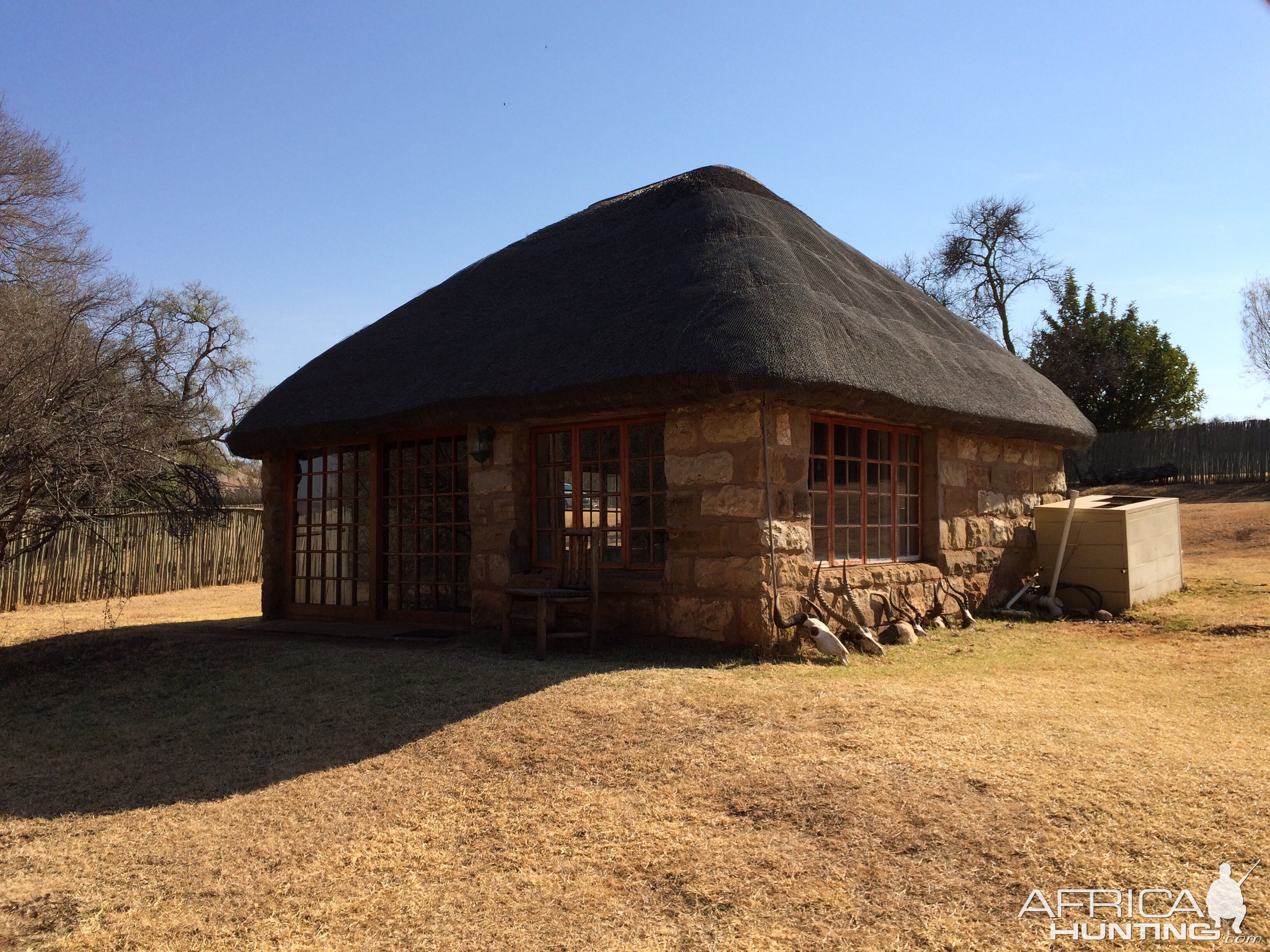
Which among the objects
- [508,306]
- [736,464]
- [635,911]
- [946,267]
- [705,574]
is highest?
[946,267]

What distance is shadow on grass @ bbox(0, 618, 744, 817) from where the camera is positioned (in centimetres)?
470

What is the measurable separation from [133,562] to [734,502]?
11.0 m

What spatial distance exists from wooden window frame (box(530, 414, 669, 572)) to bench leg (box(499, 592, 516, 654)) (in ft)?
2.36

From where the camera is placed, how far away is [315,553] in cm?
981

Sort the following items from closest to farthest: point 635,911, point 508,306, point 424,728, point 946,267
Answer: point 635,911
point 424,728
point 508,306
point 946,267

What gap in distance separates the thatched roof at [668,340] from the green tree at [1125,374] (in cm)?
1487

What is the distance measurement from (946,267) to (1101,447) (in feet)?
30.7

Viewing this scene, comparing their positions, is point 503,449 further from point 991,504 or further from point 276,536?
point 991,504

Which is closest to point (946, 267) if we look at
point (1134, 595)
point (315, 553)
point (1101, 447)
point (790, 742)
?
point (1101, 447)

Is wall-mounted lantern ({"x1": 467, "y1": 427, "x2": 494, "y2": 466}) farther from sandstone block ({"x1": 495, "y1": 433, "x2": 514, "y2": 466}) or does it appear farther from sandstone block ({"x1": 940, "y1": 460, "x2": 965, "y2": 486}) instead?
sandstone block ({"x1": 940, "y1": 460, "x2": 965, "y2": 486})

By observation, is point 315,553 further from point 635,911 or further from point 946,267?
point 946,267

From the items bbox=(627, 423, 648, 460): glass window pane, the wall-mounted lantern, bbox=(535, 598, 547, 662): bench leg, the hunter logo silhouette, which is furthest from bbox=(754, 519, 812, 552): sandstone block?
the hunter logo silhouette

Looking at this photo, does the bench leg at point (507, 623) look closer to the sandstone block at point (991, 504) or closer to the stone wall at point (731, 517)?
the stone wall at point (731, 517)

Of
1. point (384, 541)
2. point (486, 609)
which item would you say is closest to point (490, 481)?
point (486, 609)
